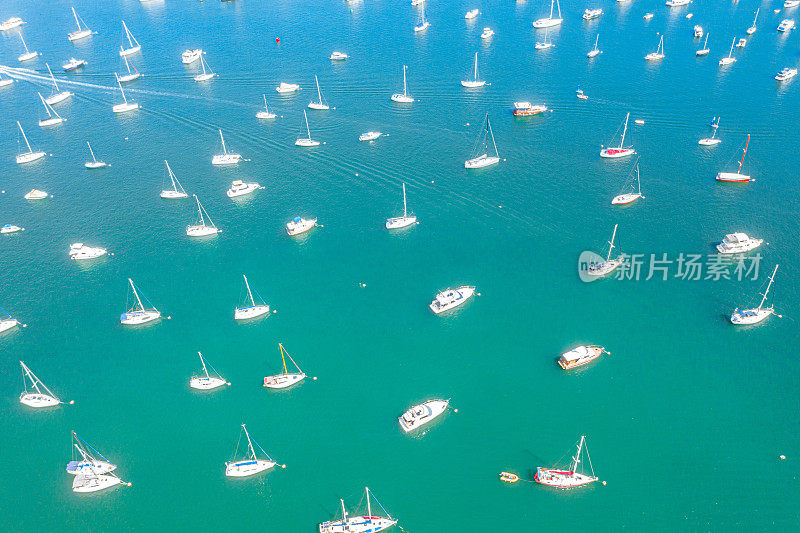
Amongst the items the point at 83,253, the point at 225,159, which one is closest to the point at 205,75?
the point at 225,159

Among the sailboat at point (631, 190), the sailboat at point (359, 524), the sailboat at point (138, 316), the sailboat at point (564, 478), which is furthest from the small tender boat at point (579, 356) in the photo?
the sailboat at point (138, 316)

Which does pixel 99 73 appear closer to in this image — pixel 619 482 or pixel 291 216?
pixel 291 216

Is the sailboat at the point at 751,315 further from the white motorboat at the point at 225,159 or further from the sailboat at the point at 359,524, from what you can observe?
the white motorboat at the point at 225,159

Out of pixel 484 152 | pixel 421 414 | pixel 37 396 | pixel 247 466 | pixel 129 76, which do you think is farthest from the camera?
pixel 129 76

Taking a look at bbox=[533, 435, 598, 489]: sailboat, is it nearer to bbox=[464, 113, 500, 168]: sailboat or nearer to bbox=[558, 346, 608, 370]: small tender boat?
bbox=[558, 346, 608, 370]: small tender boat

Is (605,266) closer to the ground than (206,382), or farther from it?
farther from it

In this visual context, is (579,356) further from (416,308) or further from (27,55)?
(27,55)

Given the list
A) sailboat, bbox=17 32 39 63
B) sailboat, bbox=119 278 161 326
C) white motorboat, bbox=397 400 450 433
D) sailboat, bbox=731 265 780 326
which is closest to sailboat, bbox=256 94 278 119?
sailboat, bbox=119 278 161 326
